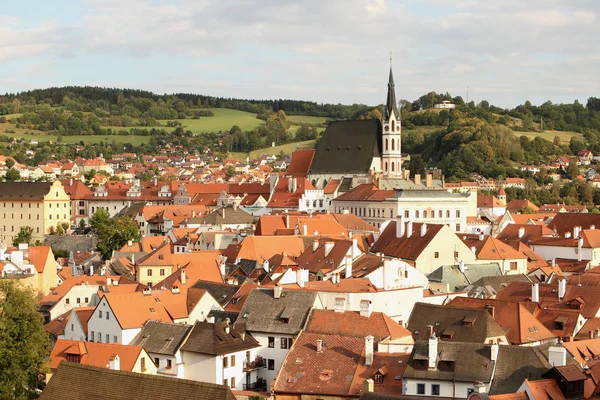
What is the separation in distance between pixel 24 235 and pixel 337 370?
75.4 m

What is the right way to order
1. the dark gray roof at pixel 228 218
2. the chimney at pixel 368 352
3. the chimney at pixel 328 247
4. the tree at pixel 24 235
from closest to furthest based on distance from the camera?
1. the chimney at pixel 368 352
2. the chimney at pixel 328 247
3. the dark gray roof at pixel 228 218
4. the tree at pixel 24 235

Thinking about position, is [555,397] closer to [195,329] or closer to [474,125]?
[195,329]

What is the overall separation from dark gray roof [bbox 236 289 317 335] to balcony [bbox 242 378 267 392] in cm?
208

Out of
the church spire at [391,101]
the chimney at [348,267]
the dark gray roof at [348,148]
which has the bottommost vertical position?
the chimney at [348,267]

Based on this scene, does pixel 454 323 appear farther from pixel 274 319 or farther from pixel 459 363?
Result: pixel 274 319

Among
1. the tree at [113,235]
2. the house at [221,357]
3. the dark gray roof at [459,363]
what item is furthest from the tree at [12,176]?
the dark gray roof at [459,363]

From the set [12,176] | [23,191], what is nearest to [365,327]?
[23,191]

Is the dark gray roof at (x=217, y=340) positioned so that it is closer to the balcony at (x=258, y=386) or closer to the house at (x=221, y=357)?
the house at (x=221, y=357)

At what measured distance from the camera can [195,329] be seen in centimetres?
3769

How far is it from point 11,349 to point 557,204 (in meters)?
108

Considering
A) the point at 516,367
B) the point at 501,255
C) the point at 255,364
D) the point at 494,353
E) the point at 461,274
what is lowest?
the point at 255,364

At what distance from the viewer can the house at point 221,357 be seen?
120 feet

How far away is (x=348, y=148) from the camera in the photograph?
118m

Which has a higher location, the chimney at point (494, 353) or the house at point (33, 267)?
the chimney at point (494, 353)
